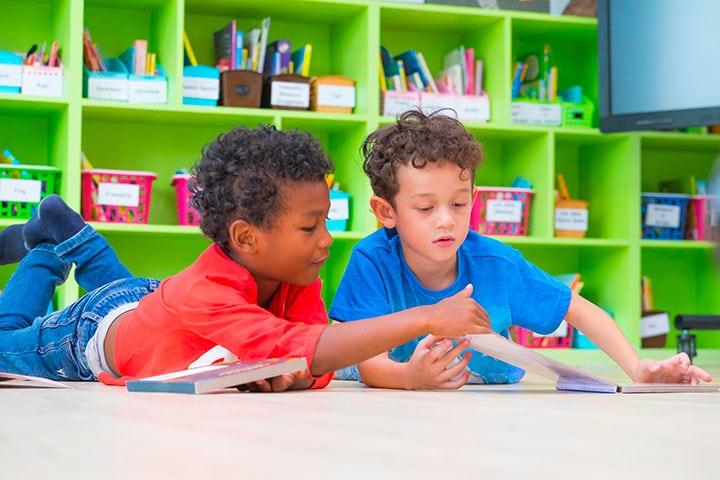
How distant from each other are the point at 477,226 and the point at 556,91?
24.7 inches

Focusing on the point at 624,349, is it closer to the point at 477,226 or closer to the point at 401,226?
the point at 401,226

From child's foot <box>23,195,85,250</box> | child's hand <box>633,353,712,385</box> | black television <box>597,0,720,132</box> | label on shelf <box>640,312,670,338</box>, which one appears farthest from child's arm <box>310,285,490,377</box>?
label on shelf <box>640,312,670,338</box>

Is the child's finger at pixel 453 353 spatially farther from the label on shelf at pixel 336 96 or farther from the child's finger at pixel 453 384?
the label on shelf at pixel 336 96

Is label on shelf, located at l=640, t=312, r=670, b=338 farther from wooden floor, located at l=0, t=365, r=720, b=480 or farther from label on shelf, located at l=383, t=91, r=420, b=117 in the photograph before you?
wooden floor, located at l=0, t=365, r=720, b=480

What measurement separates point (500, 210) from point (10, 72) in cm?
151

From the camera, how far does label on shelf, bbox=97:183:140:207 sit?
2.93m

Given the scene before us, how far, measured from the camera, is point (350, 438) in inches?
28.1

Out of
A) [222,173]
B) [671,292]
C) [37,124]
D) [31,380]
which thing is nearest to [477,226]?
[671,292]

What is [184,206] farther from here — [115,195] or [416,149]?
[416,149]

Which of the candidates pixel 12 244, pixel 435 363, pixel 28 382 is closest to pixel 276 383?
pixel 435 363

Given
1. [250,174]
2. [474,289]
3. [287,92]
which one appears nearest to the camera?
[250,174]

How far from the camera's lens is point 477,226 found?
3.29 meters

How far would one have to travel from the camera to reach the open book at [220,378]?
121 centimetres

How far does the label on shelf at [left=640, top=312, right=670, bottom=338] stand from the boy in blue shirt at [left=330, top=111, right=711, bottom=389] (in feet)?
5.55
